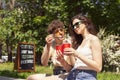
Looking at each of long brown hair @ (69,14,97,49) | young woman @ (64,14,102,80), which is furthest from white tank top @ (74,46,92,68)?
long brown hair @ (69,14,97,49)

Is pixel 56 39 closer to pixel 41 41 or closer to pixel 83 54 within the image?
pixel 83 54

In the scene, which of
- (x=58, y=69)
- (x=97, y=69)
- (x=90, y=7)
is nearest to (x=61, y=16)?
(x=90, y=7)

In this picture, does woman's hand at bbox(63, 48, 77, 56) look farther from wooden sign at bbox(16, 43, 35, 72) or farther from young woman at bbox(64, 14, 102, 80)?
wooden sign at bbox(16, 43, 35, 72)

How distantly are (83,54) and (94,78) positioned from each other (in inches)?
10.2

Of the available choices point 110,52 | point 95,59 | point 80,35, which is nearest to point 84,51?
point 95,59

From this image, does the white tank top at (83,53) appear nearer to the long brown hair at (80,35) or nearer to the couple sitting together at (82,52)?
the couple sitting together at (82,52)

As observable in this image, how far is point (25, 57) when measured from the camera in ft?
57.4

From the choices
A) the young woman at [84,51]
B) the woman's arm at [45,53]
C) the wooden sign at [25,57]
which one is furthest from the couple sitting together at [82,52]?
the wooden sign at [25,57]

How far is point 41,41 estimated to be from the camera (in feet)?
89.0

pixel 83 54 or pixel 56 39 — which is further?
pixel 56 39

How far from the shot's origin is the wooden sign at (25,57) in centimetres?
1691

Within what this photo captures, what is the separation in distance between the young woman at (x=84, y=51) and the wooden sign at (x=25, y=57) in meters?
12.9

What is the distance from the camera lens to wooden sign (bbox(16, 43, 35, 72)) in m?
16.9

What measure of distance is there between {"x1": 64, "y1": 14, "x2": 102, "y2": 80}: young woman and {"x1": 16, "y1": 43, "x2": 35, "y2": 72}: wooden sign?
42.4 ft
